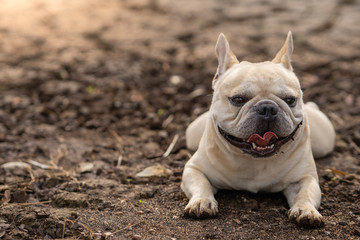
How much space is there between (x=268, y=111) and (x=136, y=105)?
10.5 ft

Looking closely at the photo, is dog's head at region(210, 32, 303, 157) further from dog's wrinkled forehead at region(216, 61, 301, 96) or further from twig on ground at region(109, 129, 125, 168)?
twig on ground at region(109, 129, 125, 168)

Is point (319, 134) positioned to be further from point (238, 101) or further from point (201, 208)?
point (201, 208)

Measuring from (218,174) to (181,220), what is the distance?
50 cm

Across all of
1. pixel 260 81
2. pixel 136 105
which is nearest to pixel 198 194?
pixel 260 81

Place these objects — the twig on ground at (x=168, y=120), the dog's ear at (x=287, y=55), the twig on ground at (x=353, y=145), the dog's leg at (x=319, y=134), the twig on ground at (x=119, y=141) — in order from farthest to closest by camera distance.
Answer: the twig on ground at (x=168, y=120)
the twig on ground at (x=353, y=145)
the twig on ground at (x=119, y=141)
the dog's leg at (x=319, y=134)
the dog's ear at (x=287, y=55)

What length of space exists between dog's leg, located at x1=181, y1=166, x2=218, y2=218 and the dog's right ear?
77 cm

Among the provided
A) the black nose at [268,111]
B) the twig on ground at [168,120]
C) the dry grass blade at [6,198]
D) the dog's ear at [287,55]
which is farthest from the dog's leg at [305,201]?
the twig on ground at [168,120]

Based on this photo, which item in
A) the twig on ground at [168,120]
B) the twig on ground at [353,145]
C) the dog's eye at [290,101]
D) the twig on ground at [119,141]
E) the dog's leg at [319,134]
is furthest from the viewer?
the twig on ground at [168,120]

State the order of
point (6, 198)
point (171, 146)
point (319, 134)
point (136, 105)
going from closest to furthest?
point (6, 198) → point (319, 134) → point (171, 146) → point (136, 105)

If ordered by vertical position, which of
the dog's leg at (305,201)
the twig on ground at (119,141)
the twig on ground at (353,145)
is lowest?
the twig on ground at (353,145)

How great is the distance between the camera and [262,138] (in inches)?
124

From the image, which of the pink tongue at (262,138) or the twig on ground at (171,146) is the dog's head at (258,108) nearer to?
the pink tongue at (262,138)

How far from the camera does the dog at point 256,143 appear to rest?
3.14m

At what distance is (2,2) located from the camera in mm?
9062
